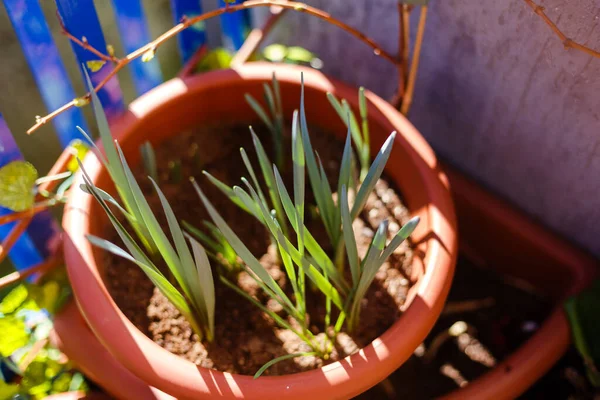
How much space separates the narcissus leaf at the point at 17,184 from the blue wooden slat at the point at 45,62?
22 cm

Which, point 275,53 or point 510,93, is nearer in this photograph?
point 510,93

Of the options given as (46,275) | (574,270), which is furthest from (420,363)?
(46,275)

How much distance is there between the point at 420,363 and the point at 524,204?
1.16ft

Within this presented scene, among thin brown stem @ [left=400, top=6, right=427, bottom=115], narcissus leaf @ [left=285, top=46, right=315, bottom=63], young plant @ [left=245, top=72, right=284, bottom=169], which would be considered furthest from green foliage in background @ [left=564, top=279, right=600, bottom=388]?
narcissus leaf @ [left=285, top=46, right=315, bottom=63]

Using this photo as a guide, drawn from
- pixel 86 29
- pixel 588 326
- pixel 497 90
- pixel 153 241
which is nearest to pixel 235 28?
pixel 86 29

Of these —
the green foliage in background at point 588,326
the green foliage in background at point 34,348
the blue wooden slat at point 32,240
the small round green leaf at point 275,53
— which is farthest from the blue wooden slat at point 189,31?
the green foliage in background at point 588,326

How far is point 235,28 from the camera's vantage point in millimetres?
1250

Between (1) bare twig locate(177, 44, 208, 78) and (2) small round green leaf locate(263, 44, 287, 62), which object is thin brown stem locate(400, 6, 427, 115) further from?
(1) bare twig locate(177, 44, 208, 78)

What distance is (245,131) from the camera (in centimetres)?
102

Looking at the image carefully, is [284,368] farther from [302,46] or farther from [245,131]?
[302,46]

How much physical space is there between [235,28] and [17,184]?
651 mm

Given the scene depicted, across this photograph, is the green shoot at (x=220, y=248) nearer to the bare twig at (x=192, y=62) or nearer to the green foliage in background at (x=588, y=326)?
the bare twig at (x=192, y=62)

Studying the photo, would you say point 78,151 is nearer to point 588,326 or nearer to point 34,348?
point 34,348

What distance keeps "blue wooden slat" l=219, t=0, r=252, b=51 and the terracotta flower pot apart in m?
0.32
